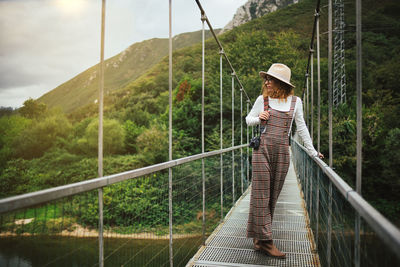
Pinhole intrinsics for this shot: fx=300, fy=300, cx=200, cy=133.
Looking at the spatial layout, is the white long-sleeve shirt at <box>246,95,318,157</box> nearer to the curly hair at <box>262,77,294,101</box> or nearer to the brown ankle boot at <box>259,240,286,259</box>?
the curly hair at <box>262,77,294,101</box>

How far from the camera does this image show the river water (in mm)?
604

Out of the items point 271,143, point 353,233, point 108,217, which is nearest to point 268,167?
point 271,143

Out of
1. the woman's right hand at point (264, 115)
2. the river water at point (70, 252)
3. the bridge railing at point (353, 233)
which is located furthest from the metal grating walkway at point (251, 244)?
the woman's right hand at point (264, 115)

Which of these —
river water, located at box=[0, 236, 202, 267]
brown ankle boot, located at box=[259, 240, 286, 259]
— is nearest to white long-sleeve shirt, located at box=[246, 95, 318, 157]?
brown ankle boot, located at box=[259, 240, 286, 259]

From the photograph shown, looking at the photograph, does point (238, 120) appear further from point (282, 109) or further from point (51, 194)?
point (51, 194)

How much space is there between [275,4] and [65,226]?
61.6 m

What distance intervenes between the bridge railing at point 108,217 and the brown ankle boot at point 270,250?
20.3 inches

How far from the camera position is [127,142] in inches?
725

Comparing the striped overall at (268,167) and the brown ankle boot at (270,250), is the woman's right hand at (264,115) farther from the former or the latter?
the brown ankle boot at (270,250)

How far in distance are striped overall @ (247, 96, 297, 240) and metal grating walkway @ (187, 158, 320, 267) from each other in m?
0.18

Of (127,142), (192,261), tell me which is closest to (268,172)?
(192,261)

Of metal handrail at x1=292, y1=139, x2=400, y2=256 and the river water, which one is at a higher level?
metal handrail at x1=292, y1=139, x2=400, y2=256

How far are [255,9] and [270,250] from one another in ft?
201

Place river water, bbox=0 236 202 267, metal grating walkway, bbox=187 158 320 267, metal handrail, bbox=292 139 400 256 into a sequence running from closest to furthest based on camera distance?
metal handrail, bbox=292 139 400 256, river water, bbox=0 236 202 267, metal grating walkway, bbox=187 158 320 267
